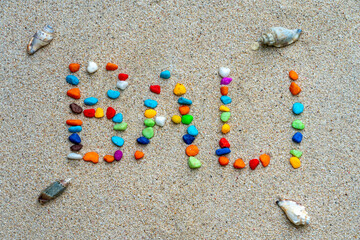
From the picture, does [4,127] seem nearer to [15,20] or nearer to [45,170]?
[45,170]

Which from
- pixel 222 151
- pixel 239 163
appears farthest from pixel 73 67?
pixel 239 163

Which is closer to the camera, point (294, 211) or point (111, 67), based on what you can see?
point (294, 211)

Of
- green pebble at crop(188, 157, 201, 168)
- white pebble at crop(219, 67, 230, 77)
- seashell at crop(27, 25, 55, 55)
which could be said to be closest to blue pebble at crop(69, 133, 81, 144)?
seashell at crop(27, 25, 55, 55)

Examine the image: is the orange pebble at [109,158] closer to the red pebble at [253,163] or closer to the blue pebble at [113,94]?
the blue pebble at [113,94]

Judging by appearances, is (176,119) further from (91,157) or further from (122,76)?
(91,157)

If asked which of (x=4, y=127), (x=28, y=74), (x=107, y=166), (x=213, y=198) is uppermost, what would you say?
(x=28, y=74)

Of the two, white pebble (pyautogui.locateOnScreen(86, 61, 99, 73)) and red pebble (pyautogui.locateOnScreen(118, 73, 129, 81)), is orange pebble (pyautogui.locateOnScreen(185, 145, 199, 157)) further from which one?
white pebble (pyautogui.locateOnScreen(86, 61, 99, 73))

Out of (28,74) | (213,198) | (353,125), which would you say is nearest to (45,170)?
(28,74)
